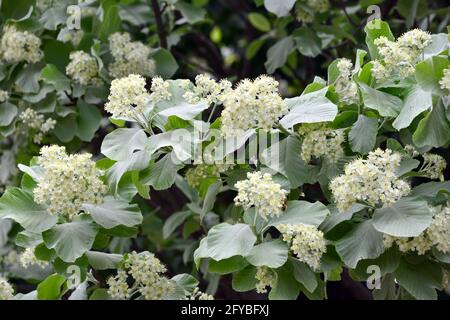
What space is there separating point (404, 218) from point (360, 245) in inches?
5.2

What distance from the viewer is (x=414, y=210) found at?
75.7 inches

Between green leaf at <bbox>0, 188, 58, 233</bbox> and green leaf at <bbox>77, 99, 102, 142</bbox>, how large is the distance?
3.13 feet

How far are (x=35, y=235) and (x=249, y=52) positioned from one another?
2044 mm

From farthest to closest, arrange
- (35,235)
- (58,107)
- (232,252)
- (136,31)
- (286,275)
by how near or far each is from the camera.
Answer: (136,31) → (58,107) → (35,235) → (286,275) → (232,252)

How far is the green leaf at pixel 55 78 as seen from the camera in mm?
2996

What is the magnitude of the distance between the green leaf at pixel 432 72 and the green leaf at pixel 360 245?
1.20 ft

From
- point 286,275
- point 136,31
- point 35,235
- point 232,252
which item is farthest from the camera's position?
point 136,31

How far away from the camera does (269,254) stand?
1926 millimetres

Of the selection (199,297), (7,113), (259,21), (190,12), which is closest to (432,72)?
(199,297)

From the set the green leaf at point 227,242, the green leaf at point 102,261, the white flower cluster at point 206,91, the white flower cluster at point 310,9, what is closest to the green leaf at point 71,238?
the green leaf at point 102,261

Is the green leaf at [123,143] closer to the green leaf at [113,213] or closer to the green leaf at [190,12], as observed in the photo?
the green leaf at [113,213]

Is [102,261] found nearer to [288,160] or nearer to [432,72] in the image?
[288,160]
